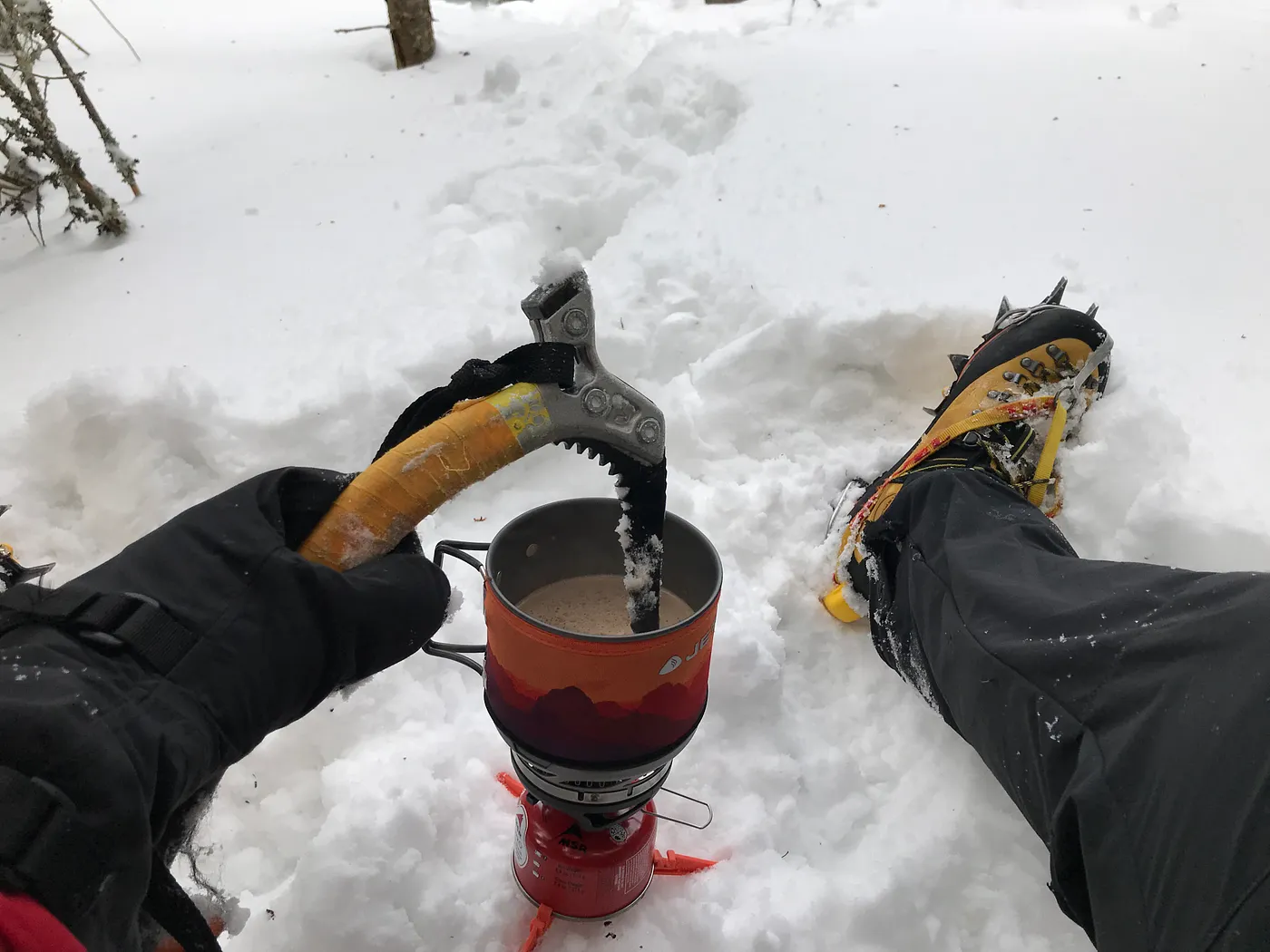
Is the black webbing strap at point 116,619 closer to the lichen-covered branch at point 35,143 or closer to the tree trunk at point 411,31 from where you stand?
the lichen-covered branch at point 35,143

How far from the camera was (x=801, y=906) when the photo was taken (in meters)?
1.13

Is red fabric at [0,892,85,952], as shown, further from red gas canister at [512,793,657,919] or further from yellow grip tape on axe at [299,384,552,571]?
red gas canister at [512,793,657,919]

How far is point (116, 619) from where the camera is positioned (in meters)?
0.69

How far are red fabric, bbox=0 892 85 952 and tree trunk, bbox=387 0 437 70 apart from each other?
358cm

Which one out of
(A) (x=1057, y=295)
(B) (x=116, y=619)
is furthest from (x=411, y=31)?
(B) (x=116, y=619)

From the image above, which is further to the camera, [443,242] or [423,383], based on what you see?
[443,242]

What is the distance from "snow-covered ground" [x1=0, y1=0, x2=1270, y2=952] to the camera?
1190 mm

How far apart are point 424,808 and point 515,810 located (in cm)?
17

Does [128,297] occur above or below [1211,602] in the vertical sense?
below

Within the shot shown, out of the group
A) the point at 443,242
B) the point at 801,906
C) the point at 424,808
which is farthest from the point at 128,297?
the point at 801,906

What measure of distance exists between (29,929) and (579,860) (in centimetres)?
68

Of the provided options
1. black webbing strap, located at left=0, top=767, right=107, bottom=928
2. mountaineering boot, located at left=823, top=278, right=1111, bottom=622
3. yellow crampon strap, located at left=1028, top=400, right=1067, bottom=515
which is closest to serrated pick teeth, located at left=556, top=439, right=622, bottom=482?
black webbing strap, located at left=0, top=767, right=107, bottom=928

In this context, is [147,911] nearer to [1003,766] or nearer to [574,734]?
[574,734]

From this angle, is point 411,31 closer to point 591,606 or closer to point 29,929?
point 591,606
